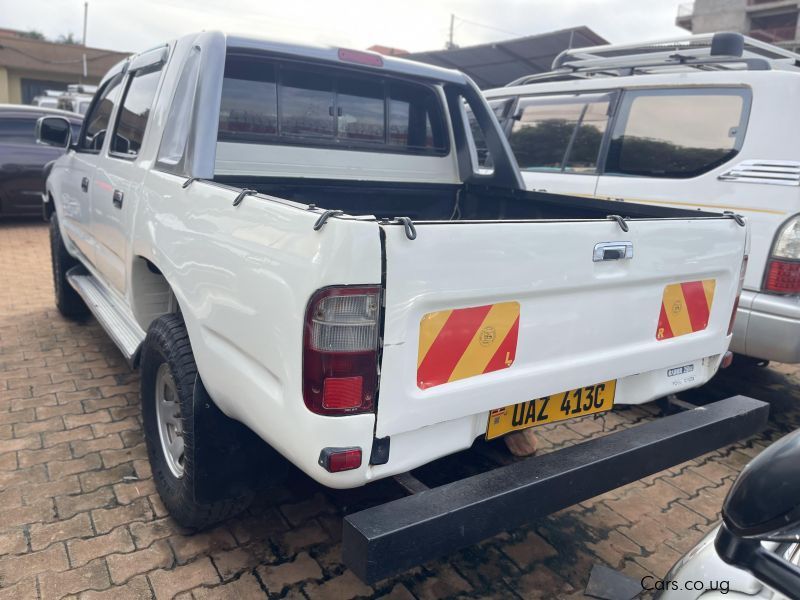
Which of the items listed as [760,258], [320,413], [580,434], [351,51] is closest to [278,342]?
[320,413]

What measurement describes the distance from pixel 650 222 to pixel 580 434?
5.97 ft

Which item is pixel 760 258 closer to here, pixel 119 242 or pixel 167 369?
pixel 167 369

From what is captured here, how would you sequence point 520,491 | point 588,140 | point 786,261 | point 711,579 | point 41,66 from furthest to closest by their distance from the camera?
point 41,66 < point 588,140 < point 786,261 < point 520,491 < point 711,579

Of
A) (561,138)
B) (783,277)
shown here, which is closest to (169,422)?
(783,277)

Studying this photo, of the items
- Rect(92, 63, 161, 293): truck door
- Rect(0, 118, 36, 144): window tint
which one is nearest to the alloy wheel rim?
Rect(92, 63, 161, 293): truck door

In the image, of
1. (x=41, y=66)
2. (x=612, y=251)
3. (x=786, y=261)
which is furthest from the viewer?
Answer: (x=41, y=66)

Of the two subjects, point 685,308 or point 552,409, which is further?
point 685,308

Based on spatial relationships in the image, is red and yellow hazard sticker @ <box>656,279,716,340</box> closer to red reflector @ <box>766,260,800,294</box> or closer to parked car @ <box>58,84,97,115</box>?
red reflector @ <box>766,260,800,294</box>

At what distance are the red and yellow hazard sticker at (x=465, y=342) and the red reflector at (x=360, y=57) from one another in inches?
68.0

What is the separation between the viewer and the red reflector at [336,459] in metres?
1.69

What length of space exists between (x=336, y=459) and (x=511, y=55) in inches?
461

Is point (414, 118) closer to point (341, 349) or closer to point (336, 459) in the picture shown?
point (341, 349)

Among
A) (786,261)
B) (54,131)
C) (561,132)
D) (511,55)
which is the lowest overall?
(786,261)

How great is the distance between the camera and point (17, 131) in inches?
357
